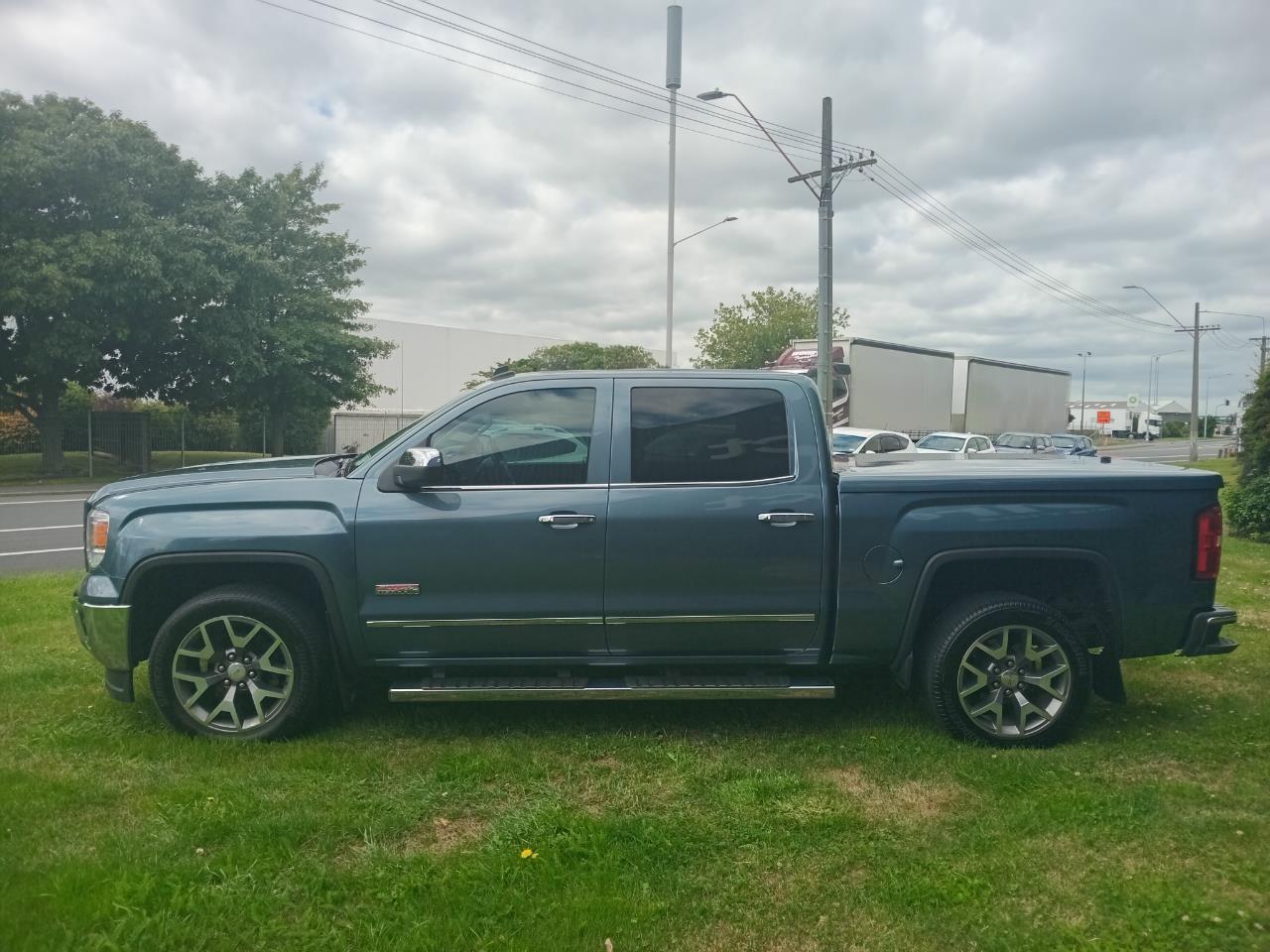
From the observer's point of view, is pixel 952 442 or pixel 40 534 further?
pixel 952 442

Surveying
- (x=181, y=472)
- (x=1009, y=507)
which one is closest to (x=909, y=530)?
(x=1009, y=507)

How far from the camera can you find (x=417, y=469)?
4406mm

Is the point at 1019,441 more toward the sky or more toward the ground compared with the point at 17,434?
more toward the sky

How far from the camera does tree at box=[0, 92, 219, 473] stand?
853 inches

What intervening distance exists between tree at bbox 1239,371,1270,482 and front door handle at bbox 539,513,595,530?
12103 millimetres

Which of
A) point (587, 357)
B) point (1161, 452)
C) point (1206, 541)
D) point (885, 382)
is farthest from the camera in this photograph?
point (1161, 452)

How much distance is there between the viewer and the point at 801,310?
4706 centimetres


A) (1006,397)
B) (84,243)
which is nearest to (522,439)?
(84,243)

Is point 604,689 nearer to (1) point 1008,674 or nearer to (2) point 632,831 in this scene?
(2) point 632,831

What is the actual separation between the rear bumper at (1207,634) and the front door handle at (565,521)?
9.68 ft

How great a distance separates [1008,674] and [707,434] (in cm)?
187

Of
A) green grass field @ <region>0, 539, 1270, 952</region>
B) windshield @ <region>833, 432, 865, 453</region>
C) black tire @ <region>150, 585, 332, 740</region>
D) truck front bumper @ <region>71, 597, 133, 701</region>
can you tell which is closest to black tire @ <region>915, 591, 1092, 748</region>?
green grass field @ <region>0, 539, 1270, 952</region>

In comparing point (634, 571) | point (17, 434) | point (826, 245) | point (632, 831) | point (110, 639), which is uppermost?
point (826, 245)

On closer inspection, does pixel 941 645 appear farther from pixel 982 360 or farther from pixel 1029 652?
pixel 982 360
